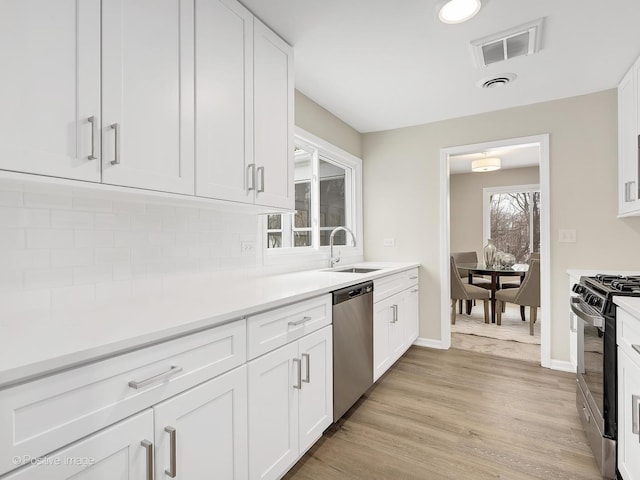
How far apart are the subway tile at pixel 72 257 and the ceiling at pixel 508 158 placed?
4538mm

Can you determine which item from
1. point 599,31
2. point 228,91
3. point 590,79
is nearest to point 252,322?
point 228,91

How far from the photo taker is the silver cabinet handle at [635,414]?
51.8 inches

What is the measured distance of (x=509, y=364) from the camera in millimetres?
3141

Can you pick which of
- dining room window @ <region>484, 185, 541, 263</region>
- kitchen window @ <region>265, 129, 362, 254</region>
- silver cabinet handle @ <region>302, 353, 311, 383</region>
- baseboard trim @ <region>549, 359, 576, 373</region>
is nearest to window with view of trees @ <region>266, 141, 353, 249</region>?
kitchen window @ <region>265, 129, 362, 254</region>

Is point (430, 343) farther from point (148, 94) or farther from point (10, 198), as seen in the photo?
point (10, 198)

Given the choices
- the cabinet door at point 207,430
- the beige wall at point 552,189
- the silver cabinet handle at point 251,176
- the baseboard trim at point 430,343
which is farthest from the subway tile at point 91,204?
the baseboard trim at point 430,343

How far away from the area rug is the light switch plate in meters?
1.36

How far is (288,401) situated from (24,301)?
1115mm

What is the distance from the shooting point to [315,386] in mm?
1788

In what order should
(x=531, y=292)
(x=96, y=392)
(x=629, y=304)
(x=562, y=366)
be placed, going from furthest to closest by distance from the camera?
(x=531, y=292) < (x=562, y=366) < (x=629, y=304) < (x=96, y=392)

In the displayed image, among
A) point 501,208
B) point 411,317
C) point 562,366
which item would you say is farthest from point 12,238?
point 501,208

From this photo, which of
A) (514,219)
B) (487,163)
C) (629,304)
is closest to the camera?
(629,304)

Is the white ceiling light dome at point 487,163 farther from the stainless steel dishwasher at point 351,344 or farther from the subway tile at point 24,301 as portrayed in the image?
the subway tile at point 24,301

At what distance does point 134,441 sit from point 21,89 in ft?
3.49
